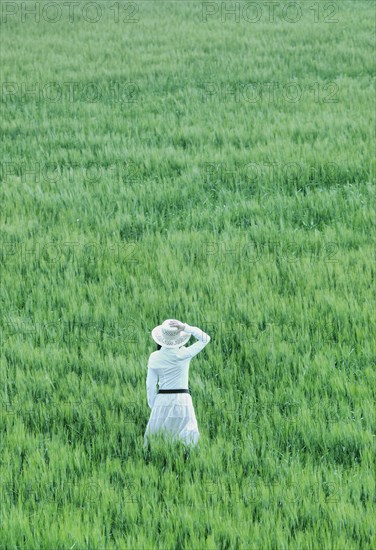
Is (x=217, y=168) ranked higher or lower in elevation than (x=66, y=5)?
lower

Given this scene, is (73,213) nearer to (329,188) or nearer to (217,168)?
(217,168)

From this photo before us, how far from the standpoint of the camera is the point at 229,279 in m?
4.63

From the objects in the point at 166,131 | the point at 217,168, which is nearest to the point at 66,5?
the point at 166,131

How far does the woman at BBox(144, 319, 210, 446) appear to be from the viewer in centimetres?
292

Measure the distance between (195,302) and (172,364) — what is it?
1.36m

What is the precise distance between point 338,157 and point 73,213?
2.38 metres

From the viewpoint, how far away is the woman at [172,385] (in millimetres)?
2924

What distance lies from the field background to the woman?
9 cm
